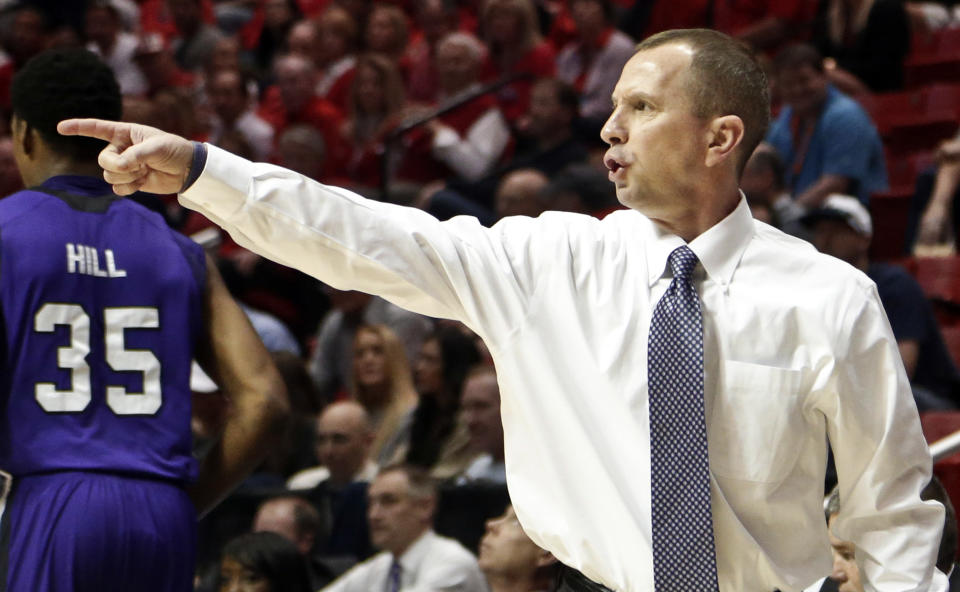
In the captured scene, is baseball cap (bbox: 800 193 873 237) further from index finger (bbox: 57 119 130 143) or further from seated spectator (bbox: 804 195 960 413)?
index finger (bbox: 57 119 130 143)

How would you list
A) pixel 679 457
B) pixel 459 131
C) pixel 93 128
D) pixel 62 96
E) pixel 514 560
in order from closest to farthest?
pixel 93 128 < pixel 679 457 < pixel 62 96 < pixel 514 560 < pixel 459 131

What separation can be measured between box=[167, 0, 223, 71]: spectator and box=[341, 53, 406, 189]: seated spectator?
1961 millimetres

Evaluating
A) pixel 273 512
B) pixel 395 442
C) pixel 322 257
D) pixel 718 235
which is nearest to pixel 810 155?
pixel 395 442

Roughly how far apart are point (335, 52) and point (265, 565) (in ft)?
19.3

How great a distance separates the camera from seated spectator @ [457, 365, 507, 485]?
565 cm

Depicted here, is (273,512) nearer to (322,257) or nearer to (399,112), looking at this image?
(322,257)

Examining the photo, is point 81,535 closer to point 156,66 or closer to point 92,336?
point 92,336

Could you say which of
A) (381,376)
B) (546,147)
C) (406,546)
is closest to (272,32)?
(546,147)

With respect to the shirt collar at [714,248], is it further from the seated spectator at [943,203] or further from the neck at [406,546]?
the seated spectator at [943,203]

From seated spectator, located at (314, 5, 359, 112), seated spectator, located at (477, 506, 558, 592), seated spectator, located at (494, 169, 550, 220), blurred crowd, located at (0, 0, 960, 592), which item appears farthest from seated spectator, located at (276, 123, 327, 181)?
seated spectator, located at (477, 506, 558, 592)

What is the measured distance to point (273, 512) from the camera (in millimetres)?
5379

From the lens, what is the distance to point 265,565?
479 centimetres

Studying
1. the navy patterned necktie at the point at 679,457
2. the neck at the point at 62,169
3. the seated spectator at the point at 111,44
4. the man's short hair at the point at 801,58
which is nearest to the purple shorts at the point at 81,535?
the neck at the point at 62,169

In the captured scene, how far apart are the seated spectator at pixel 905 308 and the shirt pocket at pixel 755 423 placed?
10.8ft
